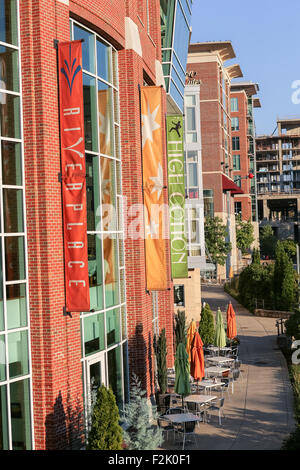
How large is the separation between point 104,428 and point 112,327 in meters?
4.91

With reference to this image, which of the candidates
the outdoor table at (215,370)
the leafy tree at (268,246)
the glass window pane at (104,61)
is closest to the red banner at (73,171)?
the glass window pane at (104,61)

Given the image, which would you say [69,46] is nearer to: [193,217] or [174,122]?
[174,122]

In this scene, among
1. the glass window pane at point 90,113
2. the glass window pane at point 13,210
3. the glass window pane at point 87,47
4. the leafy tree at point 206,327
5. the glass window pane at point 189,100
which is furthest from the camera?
the glass window pane at point 189,100

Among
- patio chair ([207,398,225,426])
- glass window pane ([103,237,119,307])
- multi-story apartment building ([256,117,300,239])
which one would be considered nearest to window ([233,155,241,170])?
multi-story apartment building ([256,117,300,239])

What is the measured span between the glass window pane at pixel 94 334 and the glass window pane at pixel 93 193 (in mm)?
2219

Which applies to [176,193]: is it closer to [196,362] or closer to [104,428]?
[196,362]

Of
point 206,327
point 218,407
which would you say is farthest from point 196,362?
point 206,327

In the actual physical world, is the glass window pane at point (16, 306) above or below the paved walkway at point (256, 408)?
above

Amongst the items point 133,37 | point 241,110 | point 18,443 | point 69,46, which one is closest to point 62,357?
point 18,443

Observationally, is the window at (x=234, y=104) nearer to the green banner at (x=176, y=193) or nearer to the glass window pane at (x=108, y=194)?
the green banner at (x=176, y=193)

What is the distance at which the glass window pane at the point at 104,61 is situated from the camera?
55.4 feet

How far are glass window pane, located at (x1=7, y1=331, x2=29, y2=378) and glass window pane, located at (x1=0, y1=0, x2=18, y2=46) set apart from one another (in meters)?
5.88

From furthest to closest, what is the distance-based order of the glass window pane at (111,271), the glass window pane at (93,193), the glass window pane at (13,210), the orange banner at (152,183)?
the orange banner at (152,183), the glass window pane at (111,271), the glass window pane at (93,193), the glass window pane at (13,210)

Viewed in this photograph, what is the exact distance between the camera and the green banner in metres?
24.5
